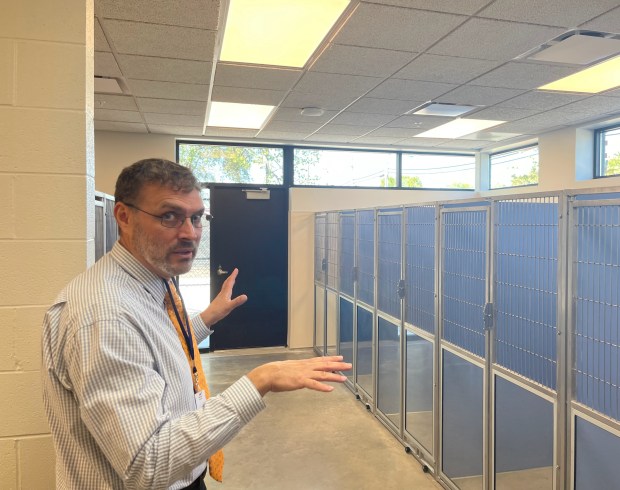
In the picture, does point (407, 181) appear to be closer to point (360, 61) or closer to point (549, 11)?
point (360, 61)

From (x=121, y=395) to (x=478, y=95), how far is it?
3932 mm

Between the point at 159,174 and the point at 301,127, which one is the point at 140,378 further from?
the point at 301,127

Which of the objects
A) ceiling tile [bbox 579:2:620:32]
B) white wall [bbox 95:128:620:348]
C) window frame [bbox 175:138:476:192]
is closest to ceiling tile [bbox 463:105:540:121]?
white wall [bbox 95:128:620:348]

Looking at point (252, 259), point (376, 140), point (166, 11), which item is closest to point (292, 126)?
→ point (376, 140)

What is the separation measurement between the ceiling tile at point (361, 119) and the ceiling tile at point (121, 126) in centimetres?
221

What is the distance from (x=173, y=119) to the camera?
4.79 metres

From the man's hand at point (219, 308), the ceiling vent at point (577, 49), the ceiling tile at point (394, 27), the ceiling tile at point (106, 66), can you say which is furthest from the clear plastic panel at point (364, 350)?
the ceiling tile at point (106, 66)

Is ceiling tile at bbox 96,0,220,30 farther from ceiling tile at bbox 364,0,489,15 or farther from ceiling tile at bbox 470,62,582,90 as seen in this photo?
ceiling tile at bbox 470,62,582,90

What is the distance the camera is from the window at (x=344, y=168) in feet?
20.6

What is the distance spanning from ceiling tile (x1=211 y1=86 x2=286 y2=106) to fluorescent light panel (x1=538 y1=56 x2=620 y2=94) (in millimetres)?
2238

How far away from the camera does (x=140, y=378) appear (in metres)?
0.90

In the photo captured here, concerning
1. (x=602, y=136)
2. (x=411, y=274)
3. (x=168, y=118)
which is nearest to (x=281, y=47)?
(x=411, y=274)

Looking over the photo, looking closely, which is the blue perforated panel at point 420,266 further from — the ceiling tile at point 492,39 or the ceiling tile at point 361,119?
the ceiling tile at point 361,119

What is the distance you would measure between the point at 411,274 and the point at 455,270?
587 mm
